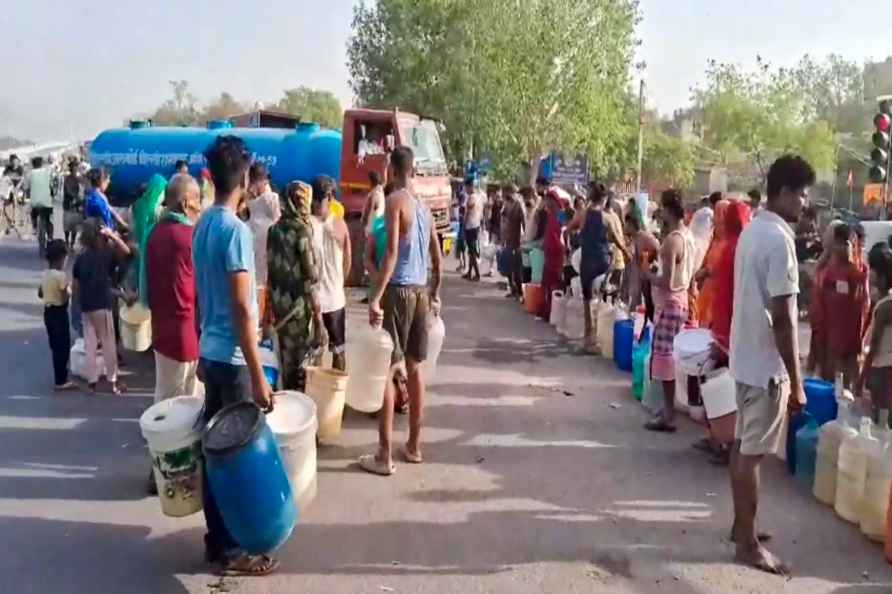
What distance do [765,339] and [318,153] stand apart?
12638 mm

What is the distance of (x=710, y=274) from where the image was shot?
6902 mm

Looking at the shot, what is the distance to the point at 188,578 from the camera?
4.69m

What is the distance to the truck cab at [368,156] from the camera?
15641 millimetres

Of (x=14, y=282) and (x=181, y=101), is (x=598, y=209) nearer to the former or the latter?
(x=14, y=282)

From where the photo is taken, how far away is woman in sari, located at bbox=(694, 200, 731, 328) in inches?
269

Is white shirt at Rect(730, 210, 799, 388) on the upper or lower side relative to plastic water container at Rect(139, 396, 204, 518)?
upper

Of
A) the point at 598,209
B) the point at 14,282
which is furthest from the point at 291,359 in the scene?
the point at 14,282

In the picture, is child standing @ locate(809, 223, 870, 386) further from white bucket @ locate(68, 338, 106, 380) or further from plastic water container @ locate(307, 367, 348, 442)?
white bucket @ locate(68, 338, 106, 380)

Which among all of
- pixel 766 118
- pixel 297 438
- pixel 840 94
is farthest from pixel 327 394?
pixel 840 94

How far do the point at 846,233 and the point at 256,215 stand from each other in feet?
17.6

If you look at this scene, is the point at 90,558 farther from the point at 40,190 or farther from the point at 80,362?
the point at 40,190

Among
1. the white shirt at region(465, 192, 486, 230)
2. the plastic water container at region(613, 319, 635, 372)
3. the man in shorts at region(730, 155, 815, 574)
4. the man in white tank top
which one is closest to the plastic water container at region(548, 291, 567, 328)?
the plastic water container at region(613, 319, 635, 372)

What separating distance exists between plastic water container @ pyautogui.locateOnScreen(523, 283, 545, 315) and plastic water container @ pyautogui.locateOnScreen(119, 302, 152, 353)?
6392 mm

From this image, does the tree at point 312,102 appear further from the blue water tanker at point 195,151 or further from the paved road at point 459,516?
the paved road at point 459,516
